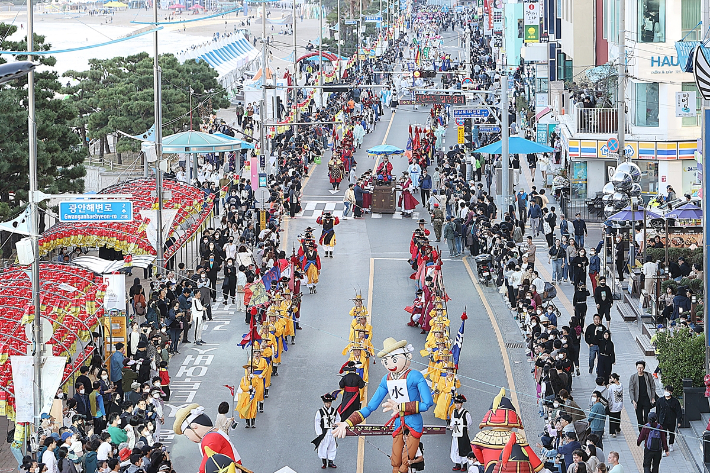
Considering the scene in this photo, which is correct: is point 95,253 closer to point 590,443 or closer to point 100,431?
point 100,431

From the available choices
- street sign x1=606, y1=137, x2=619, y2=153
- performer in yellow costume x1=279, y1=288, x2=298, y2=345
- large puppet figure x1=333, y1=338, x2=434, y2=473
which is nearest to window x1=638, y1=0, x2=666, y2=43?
street sign x1=606, y1=137, x2=619, y2=153

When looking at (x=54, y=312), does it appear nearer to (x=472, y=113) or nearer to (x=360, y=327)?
(x=360, y=327)

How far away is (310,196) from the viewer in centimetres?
5141

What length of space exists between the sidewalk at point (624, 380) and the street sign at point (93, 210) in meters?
10.2

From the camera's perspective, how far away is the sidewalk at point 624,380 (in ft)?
67.0

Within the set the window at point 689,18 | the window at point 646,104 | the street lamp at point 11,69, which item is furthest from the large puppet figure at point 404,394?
the window at point 646,104

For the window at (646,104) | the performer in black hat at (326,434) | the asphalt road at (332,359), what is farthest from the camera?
the window at (646,104)

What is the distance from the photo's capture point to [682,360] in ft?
72.9

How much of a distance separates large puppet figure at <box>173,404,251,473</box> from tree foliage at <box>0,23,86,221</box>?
1848 centimetres

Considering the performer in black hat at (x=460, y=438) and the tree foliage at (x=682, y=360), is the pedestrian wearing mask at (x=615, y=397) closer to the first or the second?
the tree foliage at (x=682, y=360)

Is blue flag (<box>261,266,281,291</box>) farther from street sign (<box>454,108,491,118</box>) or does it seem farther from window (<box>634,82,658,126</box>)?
window (<box>634,82,658,126</box>)

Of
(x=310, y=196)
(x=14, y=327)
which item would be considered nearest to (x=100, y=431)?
(x=14, y=327)

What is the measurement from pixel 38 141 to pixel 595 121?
2212 cm

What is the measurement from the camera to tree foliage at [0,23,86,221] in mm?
35469
